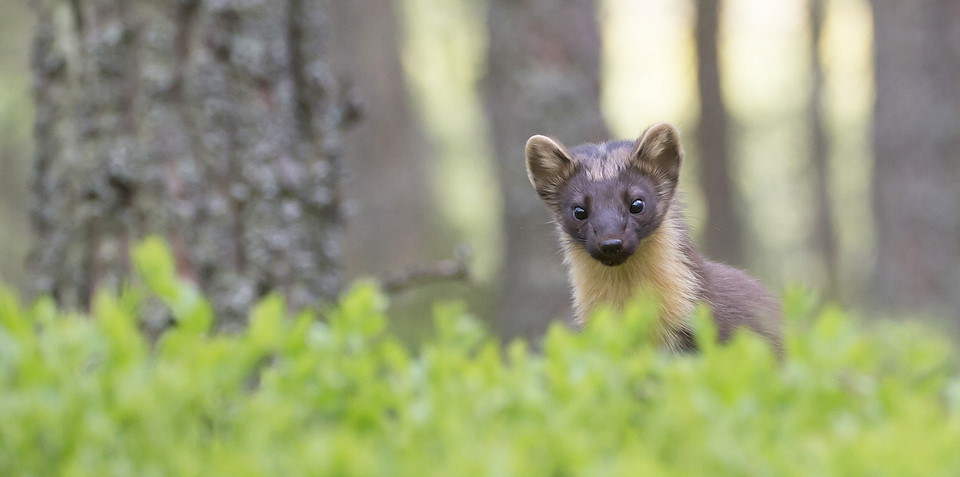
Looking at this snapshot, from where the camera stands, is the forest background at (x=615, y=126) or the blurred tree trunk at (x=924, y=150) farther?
the blurred tree trunk at (x=924, y=150)

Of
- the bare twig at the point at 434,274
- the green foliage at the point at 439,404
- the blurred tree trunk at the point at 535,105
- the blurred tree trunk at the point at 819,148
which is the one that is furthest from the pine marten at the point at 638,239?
the blurred tree trunk at the point at 819,148

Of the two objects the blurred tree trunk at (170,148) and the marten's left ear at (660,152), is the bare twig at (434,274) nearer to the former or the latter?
the blurred tree trunk at (170,148)

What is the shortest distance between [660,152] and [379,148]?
56.6 ft

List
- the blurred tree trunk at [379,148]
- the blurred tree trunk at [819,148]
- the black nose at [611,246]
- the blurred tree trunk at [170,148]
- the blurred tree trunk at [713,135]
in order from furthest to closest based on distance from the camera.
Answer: the blurred tree trunk at [819,148] < the blurred tree trunk at [379,148] < the blurred tree trunk at [713,135] < the blurred tree trunk at [170,148] < the black nose at [611,246]

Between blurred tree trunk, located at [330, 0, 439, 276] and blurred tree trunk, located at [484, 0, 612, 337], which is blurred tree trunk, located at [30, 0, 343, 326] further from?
blurred tree trunk, located at [330, 0, 439, 276]

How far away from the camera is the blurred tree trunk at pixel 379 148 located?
2358 centimetres

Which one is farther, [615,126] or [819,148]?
[819,148]

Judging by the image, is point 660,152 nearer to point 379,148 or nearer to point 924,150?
point 924,150

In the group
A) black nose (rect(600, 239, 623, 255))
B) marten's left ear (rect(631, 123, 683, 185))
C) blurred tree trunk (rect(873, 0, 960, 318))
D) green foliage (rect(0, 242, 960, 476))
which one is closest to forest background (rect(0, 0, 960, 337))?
blurred tree trunk (rect(873, 0, 960, 318))

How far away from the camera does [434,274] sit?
24.3ft

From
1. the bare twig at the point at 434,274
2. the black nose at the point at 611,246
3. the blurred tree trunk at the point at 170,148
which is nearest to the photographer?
the black nose at the point at 611,246

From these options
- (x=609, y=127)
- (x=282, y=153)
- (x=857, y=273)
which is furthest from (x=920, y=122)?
(x=857, y=273)

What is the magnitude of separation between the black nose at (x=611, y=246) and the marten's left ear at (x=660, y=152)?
993mm

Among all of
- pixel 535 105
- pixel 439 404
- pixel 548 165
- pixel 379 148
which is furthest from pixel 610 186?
pixel 379 148
